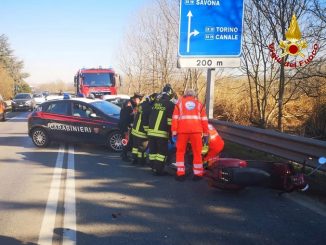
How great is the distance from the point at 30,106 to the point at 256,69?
26984mm

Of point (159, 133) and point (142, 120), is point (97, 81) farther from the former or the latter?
point (159, 133)

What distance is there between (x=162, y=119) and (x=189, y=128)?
78 cm

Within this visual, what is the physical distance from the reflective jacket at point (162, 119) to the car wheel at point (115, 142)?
338cm

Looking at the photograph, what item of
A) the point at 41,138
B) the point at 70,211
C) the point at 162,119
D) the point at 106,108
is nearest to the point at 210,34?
the point at 162,119

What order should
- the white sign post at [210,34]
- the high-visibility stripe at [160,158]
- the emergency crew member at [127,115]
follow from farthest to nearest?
the white sign post at [210,34], the emergency crew member at [127,115], the high-visibility stripe at [160,158]

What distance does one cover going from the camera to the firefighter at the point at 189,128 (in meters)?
6.95

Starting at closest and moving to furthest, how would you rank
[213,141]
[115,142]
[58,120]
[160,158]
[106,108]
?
1. [213,141]
2. [160,158]
3. [115,142]
4. [58,120]
5. [106,108]

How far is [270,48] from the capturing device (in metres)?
12.1

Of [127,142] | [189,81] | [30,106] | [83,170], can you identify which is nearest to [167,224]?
[83,170]

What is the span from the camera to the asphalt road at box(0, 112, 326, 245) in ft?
14.4

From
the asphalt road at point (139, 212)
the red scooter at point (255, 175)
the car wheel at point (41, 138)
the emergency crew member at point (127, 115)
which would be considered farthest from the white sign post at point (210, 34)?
the car wheel at point (41, 138)

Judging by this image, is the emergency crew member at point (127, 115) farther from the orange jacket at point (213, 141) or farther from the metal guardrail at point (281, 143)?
the orange jacket at point (213, 141)

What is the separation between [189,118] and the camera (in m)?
7.00

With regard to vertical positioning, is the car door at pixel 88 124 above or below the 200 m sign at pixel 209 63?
below
